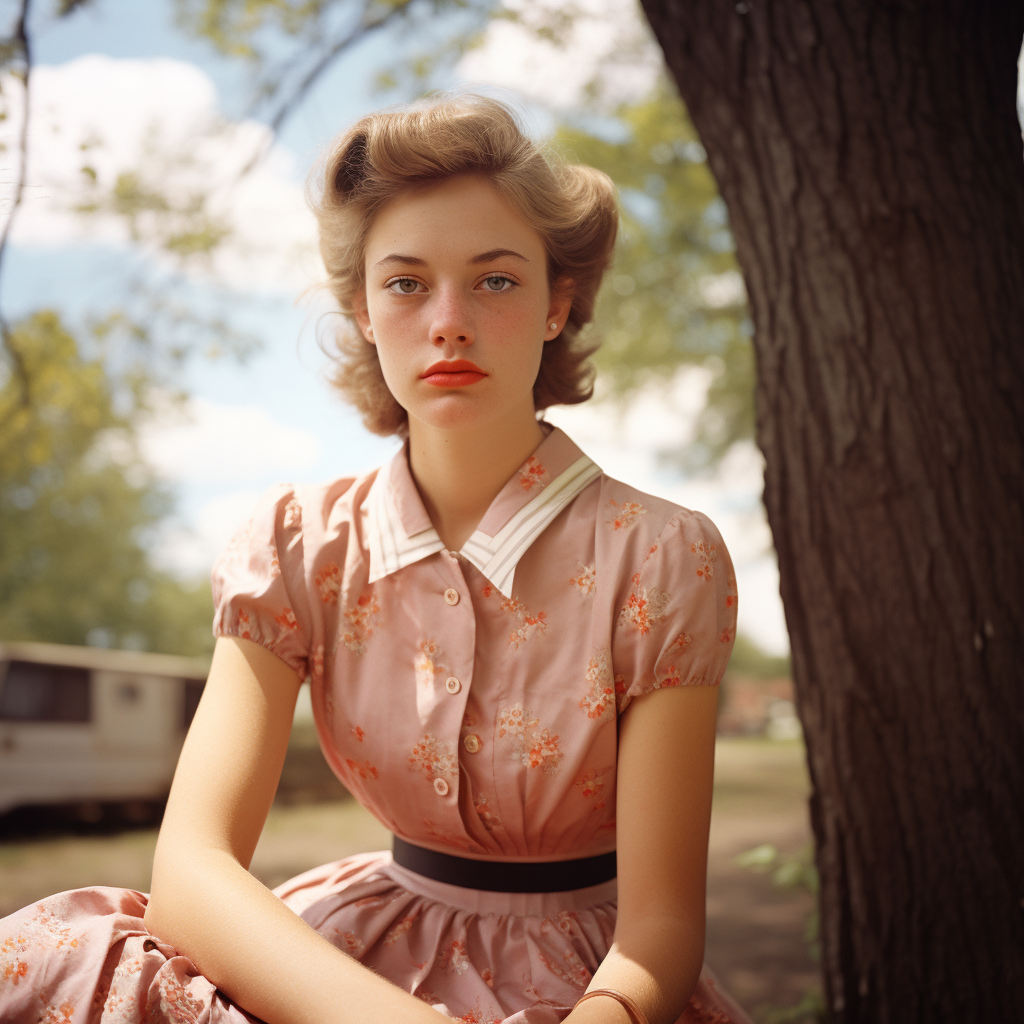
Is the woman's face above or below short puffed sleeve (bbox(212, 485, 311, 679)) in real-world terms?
above

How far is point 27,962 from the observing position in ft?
3.75

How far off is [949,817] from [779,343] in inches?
45.8

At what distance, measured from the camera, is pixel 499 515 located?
1574 mm

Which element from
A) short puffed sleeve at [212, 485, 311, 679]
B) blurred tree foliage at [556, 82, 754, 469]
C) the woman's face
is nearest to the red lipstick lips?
the woman's face

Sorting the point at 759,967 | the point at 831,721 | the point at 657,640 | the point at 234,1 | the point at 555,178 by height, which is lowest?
the point at 759,967

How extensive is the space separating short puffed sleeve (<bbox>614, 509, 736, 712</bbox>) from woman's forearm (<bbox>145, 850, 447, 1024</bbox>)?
1.80 ft

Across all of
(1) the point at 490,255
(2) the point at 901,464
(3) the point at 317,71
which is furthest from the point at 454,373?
(3) the point at 317,71

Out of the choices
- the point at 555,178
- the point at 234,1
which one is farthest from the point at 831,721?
the point at 234,1

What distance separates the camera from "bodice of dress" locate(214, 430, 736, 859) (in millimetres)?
1431

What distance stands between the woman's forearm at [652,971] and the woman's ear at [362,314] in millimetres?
1113

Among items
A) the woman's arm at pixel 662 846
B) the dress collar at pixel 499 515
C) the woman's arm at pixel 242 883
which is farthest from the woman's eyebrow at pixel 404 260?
the woman's arm at pixel 662 846

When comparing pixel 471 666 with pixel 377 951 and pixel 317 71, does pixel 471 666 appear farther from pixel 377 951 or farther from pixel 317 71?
pixel 317 71

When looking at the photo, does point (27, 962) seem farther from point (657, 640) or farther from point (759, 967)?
point (759, 967)

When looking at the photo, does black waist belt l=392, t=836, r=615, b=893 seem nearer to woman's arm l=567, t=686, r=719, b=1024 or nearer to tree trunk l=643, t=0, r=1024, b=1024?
woman's arm l=567, t=686, r=719, b=1024
